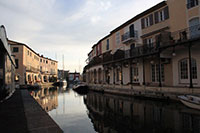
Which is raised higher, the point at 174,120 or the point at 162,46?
the point at 162,46

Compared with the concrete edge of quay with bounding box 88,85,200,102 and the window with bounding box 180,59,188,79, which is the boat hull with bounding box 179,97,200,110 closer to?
the concrete edge of quay with bounding box 88,85,200,102

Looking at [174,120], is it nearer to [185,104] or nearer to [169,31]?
[185,104]

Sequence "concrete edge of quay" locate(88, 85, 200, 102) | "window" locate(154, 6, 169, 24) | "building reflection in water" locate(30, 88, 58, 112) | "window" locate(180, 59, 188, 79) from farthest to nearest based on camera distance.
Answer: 1. "window" locate(154, 6, 169, 24)
2. "window" locate(180, 59, 188, 79)
3. "building reflection in water" locate(30, 88, 58, 112)
4. "concrete edge of quay" locate(88, 85, 200, 102)

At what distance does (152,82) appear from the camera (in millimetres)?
19297

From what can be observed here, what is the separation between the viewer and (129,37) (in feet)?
75.3

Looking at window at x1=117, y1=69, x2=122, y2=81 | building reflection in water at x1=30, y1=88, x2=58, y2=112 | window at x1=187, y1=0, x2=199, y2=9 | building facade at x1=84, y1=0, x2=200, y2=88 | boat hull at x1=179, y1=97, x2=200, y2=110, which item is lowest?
building reflection in water at x1=30, y1=88, x2=58, y2=112

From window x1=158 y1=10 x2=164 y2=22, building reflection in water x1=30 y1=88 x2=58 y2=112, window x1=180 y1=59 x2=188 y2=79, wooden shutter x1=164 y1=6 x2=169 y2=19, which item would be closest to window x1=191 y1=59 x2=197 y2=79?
window x1=180 y1=59 x2=188 y2=79

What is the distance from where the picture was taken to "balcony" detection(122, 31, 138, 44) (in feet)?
72.9

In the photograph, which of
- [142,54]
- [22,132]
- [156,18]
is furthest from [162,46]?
[22,132]

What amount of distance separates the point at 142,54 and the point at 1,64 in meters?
13.9

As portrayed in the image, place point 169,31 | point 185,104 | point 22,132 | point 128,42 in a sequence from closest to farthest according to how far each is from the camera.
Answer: point 22,132 → point 185,104 → point 169,31 → point 128,42

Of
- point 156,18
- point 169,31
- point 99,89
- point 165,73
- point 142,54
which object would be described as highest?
point 156,18

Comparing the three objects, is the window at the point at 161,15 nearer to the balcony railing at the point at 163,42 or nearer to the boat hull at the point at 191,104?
the balcony railing at the point at 163,42

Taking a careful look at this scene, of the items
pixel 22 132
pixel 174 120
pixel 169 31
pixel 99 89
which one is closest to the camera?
pixel 22 132
